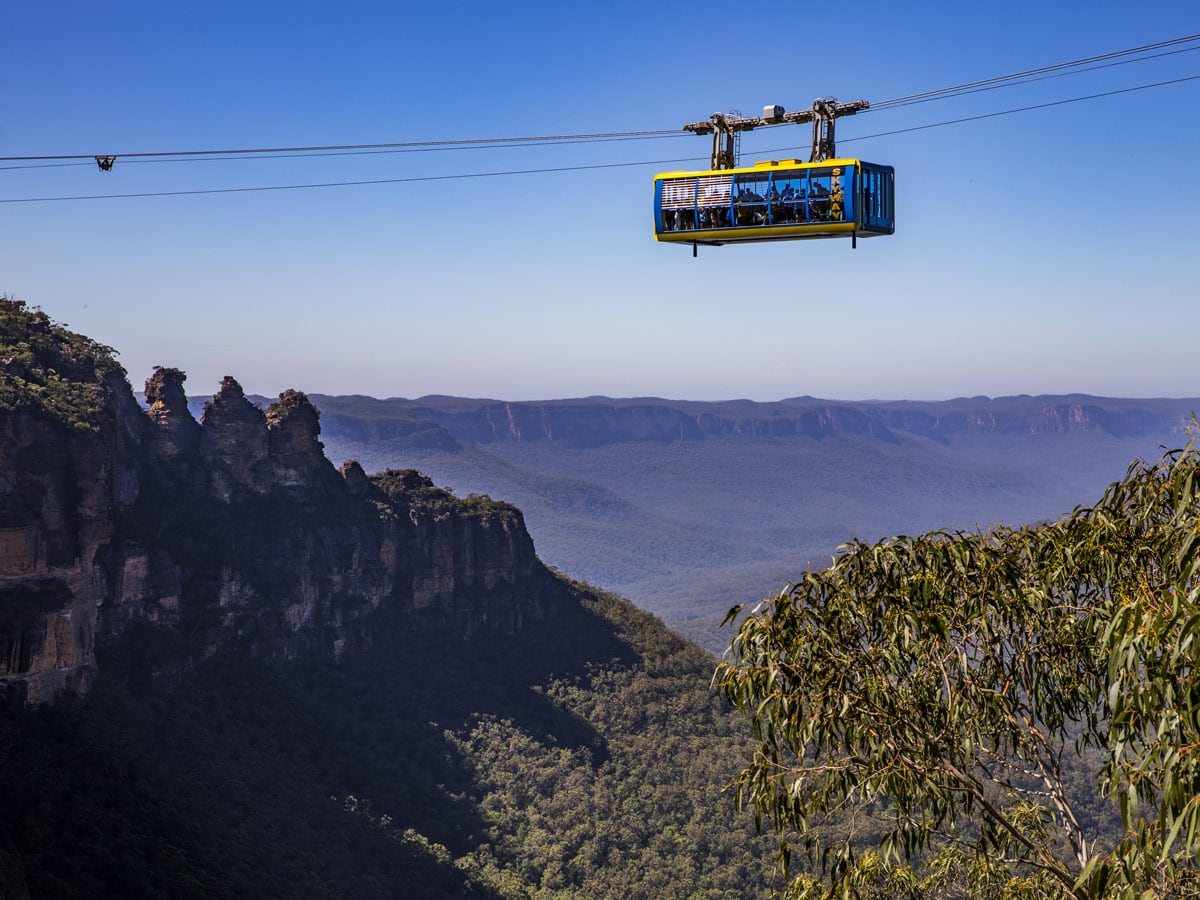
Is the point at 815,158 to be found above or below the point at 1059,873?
above

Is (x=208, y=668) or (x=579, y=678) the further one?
(x=579, y=678)

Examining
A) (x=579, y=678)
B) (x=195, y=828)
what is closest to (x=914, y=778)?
(x=195, y=828)

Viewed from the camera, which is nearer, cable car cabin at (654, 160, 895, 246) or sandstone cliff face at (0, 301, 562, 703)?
cable car cabin at (654, 160, 895, 246)

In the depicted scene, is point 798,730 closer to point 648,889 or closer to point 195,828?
point 195,828

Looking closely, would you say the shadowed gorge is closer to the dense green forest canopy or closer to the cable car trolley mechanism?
the dense green forest canopy

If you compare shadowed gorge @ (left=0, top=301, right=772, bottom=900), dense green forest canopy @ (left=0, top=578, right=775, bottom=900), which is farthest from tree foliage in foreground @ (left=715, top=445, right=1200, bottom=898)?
shadowed gorge @ (left=0, top=301, right=772, bottom=900)

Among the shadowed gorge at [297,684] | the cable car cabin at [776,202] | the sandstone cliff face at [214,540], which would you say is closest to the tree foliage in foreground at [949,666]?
the cable car cabin at [776,202]

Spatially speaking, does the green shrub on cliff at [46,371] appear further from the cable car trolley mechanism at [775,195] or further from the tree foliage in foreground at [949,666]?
the tree foliage in foreground at [949,666]
